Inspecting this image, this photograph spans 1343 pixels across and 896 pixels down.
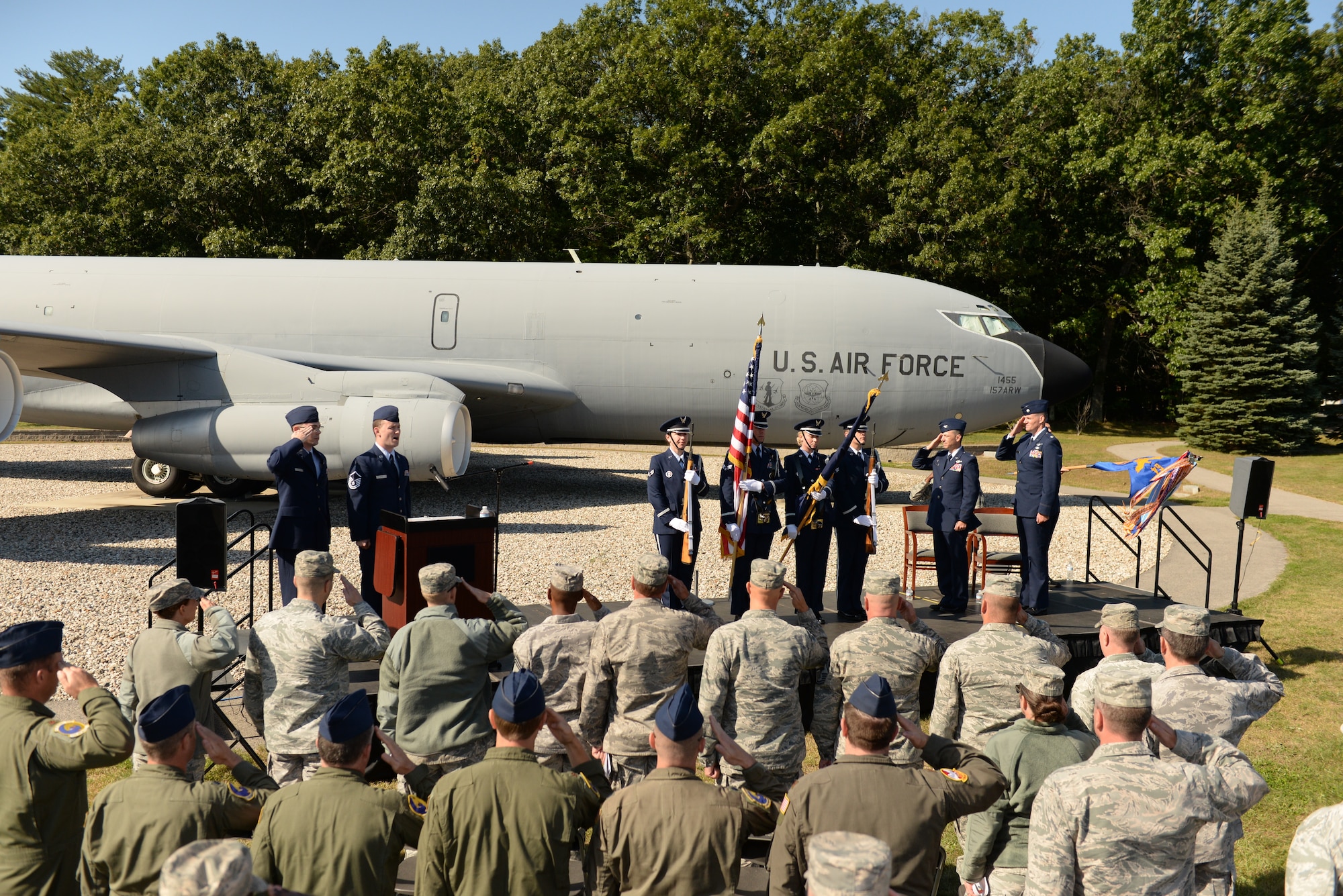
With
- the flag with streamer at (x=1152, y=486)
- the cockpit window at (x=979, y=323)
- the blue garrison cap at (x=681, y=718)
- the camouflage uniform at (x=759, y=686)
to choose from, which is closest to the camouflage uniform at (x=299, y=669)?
the camouflage uniform at (x=759, y=686)

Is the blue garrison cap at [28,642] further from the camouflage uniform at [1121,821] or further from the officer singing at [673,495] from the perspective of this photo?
the officer singing at [673,495]

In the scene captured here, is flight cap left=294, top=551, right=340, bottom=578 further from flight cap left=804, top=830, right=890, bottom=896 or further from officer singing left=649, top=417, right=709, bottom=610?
officer singing left=649, top=417, right=709, bottom=610

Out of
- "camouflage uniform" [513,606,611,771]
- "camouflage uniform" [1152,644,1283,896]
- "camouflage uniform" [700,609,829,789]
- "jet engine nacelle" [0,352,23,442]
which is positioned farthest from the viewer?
"jet engine nacelle" [0,352,23,442]

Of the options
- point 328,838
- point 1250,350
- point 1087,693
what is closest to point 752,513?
point 1087,693

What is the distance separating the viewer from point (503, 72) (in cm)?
3506

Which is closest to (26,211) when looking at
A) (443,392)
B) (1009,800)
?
(443,392)

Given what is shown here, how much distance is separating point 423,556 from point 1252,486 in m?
7.45

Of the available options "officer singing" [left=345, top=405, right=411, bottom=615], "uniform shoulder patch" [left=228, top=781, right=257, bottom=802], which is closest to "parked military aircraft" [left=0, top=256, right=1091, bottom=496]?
"officer singing" [left=345, top=405, right=411, bottom=615]

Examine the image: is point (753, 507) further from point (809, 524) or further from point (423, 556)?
point (423, 556)

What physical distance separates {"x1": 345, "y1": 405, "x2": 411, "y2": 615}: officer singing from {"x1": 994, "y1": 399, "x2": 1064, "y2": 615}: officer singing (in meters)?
5.41

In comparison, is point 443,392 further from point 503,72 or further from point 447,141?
point 503,72

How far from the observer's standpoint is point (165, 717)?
3066 mm

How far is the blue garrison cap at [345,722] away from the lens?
305cm

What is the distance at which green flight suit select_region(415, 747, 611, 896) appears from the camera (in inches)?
121
